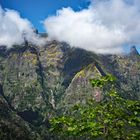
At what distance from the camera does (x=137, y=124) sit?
780 inches

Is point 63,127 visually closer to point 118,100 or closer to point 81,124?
point 81,124

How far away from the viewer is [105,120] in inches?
797

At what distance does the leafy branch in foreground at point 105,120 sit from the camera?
65.4ft

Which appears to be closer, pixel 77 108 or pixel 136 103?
pixel 136 103

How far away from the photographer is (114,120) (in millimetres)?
20406

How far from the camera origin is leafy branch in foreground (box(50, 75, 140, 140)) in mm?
19922

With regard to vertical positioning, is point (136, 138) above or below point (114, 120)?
below

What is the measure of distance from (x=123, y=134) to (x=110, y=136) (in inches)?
29.2

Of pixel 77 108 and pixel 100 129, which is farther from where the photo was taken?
pixel 77 108

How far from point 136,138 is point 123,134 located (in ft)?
2.46

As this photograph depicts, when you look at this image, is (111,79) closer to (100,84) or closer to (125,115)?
(100,84)

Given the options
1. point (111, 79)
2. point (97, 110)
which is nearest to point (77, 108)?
point (97, 110)

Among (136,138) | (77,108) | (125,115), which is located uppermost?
(77,108)

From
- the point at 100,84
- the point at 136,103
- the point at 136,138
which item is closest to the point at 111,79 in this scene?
the point at 100,84
